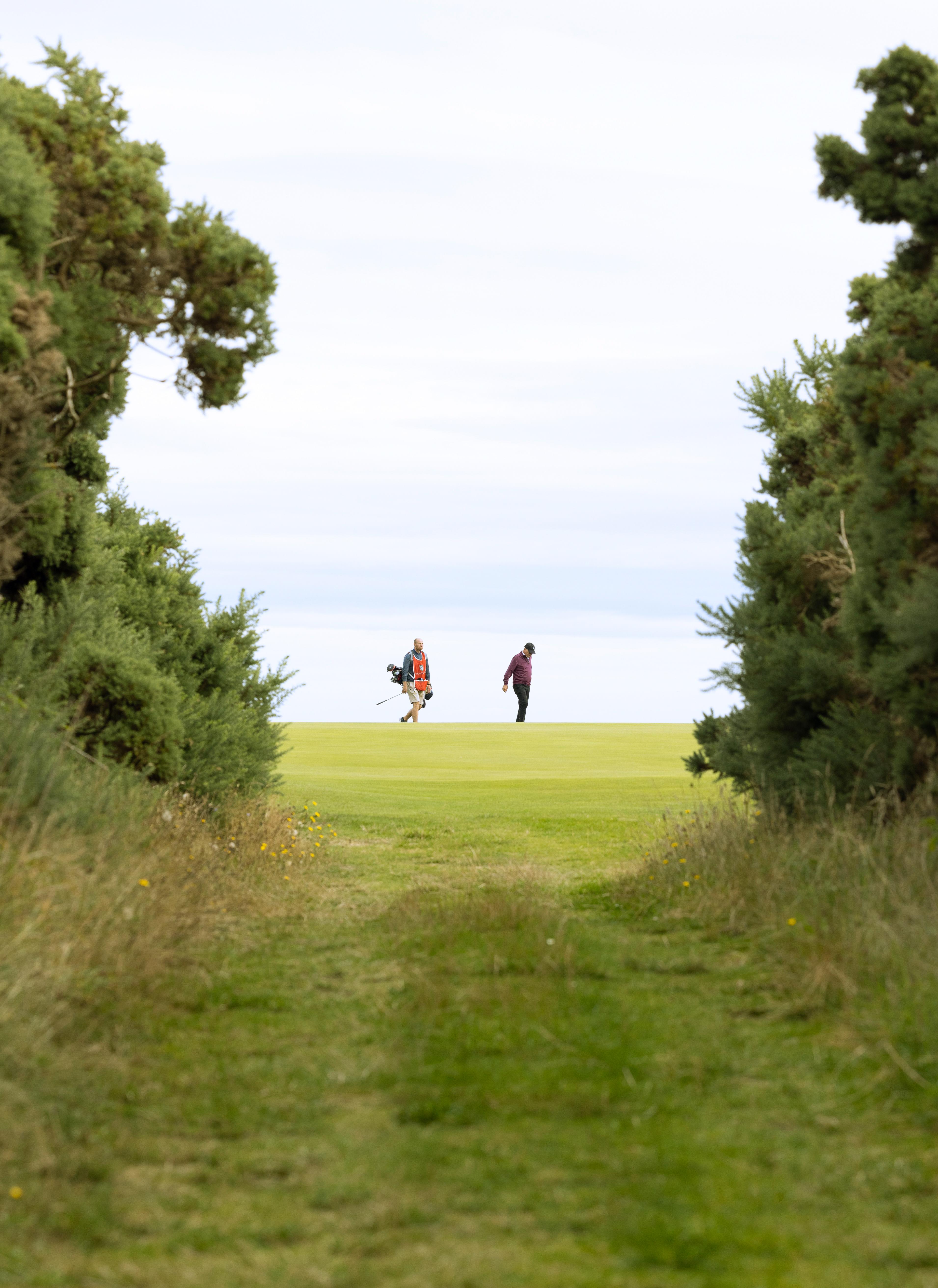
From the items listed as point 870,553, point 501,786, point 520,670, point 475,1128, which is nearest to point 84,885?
point 475,1128

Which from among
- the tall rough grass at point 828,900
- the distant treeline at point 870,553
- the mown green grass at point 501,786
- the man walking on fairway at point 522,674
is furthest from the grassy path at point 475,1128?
the man walking on fairway at point 522,674

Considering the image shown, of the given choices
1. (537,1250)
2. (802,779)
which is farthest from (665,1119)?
(802,779)

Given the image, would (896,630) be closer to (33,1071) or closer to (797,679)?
(797,679)

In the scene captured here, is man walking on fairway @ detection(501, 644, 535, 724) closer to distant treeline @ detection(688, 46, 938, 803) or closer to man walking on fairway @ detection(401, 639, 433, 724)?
man walking on fairway @ detection(401, 639, 433, 724)

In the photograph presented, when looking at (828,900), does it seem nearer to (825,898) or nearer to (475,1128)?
(825,898)

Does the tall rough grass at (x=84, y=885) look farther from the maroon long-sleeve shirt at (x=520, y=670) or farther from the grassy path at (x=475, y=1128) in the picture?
the maroon long-sleeve shirt at (x=520, y=670)

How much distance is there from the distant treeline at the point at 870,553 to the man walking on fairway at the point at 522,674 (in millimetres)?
21246

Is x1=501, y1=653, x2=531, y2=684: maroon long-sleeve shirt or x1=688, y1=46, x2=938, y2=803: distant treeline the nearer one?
x1=688, y1=46, x2=938, y2=803: distant treeline

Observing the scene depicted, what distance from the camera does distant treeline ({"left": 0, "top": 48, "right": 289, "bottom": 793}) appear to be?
9203 mm

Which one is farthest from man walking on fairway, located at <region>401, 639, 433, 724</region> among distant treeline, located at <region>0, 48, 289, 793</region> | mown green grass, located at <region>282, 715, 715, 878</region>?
distant treeline, located at <region>0, 48, 289, 793</region>

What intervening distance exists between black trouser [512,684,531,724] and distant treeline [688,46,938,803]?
23370 mm

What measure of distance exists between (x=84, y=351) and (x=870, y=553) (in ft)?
22.4

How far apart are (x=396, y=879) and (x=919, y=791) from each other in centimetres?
573

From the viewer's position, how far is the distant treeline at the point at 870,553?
8805 mm
